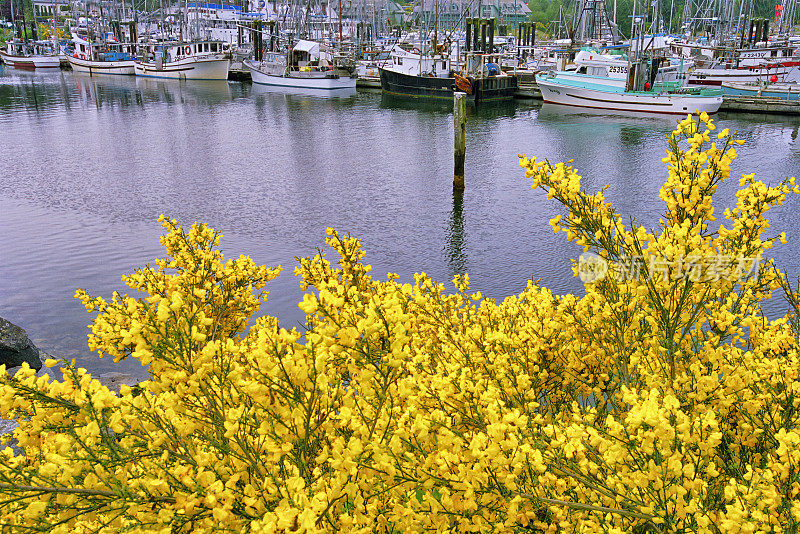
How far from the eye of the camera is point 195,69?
216 ft

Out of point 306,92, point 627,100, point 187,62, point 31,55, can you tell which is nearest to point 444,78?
point 306,92

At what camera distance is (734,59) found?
1969 inches

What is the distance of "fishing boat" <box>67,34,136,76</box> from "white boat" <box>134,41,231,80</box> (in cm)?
211

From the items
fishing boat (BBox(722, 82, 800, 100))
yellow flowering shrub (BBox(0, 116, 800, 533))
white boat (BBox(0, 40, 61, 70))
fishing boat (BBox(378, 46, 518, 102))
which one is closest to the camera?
yellow flowering shrub (BBox(0, 116, 800, 533))

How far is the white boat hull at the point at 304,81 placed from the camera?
54.8 m

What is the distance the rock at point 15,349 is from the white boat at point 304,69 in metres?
46.7

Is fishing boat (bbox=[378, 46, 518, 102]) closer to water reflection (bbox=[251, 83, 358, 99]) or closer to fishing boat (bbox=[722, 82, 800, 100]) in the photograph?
water reflection (bbox=[251, 83, 358, 99])

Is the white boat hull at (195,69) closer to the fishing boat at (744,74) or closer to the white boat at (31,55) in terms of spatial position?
the white boat at (31,55)

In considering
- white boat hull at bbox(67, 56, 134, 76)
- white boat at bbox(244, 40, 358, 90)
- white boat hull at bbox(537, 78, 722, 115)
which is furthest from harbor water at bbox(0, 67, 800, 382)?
white boat hull at bbox(67, 56, 134, 76)

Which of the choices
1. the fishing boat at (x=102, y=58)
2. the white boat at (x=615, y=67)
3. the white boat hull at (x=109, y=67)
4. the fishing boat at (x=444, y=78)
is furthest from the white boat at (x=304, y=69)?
the fishing boat at (x=102, y=58)

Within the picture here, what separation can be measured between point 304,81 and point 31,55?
49.4 meters

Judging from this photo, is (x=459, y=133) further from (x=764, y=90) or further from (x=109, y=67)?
(x=109, y=67)

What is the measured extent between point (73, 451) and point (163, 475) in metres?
0.43

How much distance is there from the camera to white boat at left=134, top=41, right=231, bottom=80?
65312mm
